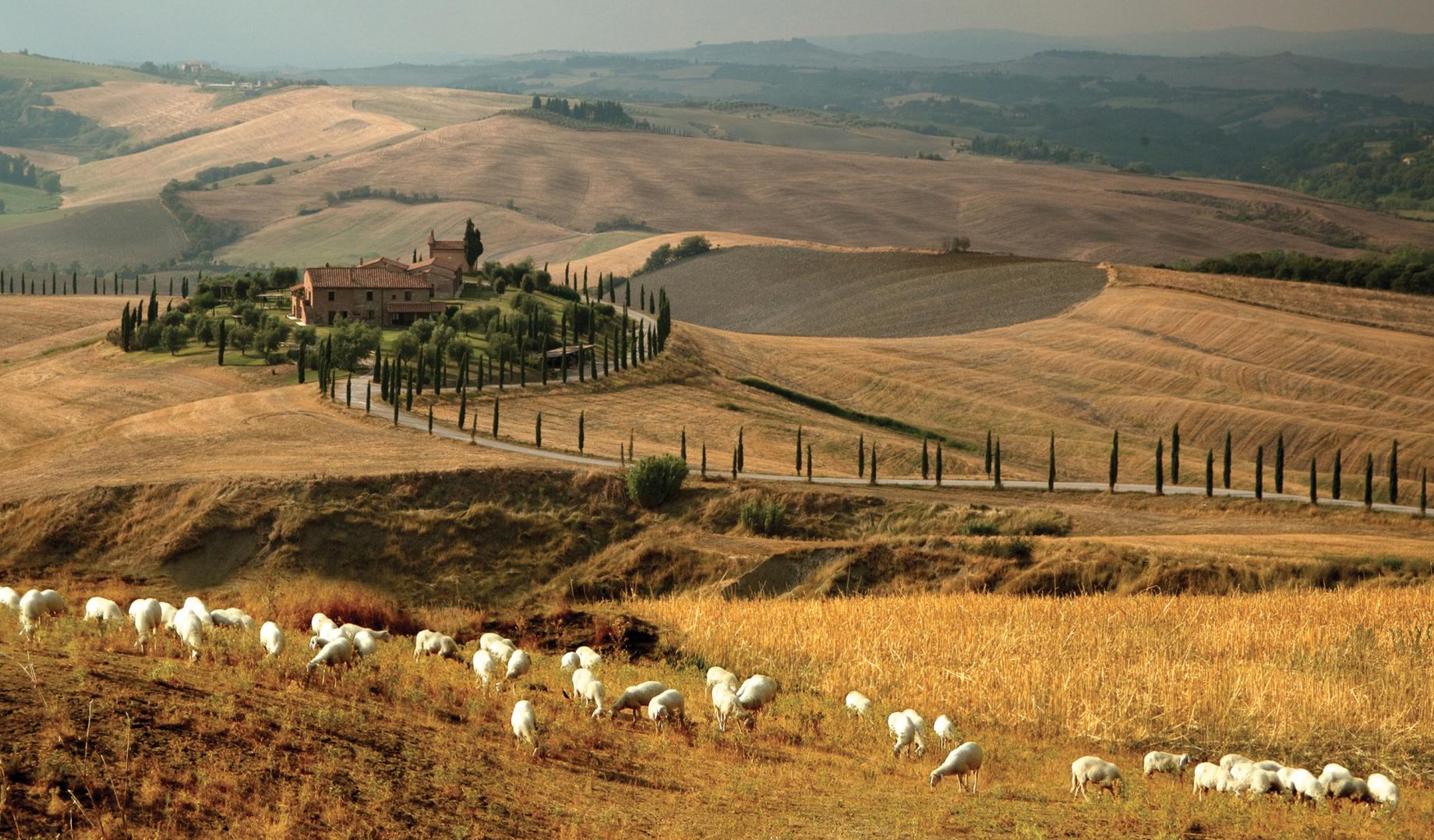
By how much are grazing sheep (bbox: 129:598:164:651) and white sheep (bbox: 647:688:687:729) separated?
26.6 feet

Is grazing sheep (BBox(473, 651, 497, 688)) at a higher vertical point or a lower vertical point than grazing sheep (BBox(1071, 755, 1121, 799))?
lower

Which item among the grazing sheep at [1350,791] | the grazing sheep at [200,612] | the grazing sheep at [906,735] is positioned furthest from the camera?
the grazing sheep at [200,612]

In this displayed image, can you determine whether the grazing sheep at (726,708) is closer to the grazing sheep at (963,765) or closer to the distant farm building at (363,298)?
the grazing sheep at (963,765)

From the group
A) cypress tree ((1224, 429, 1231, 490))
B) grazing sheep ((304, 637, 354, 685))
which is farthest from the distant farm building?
grazing sheep ((304, 637, 354, 685))

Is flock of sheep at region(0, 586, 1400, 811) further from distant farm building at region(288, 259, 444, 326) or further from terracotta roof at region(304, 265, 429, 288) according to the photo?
terracotta roof at region(304, 265, 429, 288)

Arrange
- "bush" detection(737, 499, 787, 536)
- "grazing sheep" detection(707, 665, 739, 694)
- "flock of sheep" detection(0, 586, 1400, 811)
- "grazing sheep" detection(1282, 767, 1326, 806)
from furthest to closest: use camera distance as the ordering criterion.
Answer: "bush" detection(737, 499, 787, 536) → "grazing sheep" detection(707, 665, 739, 694) → "flock of sheep" detection(0, 586, 1400, 811) → "grazing sheep" detection(1282, 767, 1326, 806)

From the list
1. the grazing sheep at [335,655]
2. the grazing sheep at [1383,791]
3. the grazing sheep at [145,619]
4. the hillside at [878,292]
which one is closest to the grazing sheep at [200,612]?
the grazing sheep at [145,619]

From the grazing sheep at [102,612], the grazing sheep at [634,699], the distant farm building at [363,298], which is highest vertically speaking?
the grazing sheep at [102,612]

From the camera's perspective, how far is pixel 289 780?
15719 mm

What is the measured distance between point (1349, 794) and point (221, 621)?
18.1m

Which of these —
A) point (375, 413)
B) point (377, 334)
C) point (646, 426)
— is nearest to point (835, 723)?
point (375, 413)

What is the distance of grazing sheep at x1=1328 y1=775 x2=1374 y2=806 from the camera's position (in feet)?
57.6

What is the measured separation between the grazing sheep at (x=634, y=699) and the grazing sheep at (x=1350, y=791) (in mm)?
9493

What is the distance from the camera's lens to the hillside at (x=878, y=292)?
499 feet
